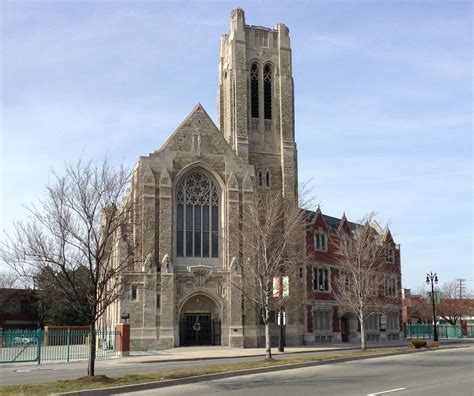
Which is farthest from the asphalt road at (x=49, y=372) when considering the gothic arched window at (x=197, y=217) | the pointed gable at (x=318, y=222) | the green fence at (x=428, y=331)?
the green fence at (x=428, y=331)

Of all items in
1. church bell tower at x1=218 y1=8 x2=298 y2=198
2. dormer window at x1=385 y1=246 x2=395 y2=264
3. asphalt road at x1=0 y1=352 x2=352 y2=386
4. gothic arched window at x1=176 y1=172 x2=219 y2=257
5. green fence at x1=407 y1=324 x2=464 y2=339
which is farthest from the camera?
green fence at x1=407 y1=324 x2=464 y2=339

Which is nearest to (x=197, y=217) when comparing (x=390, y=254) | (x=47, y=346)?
(x=47, y=346)

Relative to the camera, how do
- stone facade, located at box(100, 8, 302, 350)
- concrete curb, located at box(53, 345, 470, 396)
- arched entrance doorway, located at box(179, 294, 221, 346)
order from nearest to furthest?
1. concrete curb, located at box(53, 345, 470, 396)
2. stone facade, located at box(100, 8, 302, 350)
3. arched entrance doorway, located at box(179, 294, 221, 346)

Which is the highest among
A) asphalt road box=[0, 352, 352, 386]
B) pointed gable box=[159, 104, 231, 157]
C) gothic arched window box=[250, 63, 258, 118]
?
gothic arched window box=[250, 63, 258, 118]

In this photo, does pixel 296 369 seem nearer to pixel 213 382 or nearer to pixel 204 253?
pixel 213 382

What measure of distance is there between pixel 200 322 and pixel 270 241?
12366 millimetres

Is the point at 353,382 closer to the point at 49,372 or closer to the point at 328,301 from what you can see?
the point at 49,372

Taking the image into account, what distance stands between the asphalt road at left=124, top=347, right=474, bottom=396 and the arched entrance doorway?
21.0 metres

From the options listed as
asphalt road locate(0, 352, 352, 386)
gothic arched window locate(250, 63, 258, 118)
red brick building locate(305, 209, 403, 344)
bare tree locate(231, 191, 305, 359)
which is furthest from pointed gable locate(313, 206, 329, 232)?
asphalt road locate(0, 352, 352, 386)

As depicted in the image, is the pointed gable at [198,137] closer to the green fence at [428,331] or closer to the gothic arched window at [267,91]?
the gothic arched window at [267,91]

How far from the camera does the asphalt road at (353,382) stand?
→ 702 inches

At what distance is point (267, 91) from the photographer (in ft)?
188

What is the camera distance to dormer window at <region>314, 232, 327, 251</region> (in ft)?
184

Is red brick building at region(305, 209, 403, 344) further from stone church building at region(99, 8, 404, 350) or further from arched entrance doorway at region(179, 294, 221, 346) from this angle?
arched entrance doorway at region(179, 294, 221, 346)
